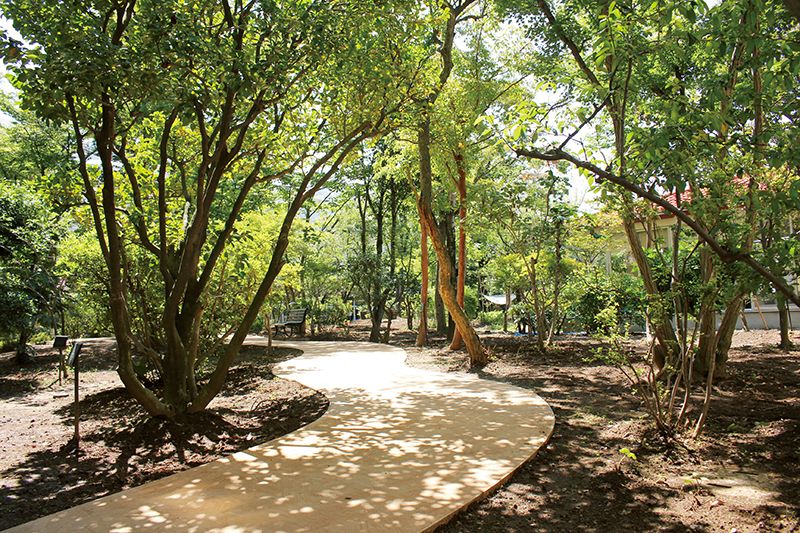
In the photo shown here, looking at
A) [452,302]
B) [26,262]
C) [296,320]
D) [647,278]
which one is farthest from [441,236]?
[296,320]

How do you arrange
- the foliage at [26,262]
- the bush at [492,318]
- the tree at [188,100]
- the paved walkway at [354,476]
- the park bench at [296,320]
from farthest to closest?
the bush at [492,318]
the park bench at [296,320]
the foliage at [26,262]
the tree at [188,100]
the paved walkway at [354,476]

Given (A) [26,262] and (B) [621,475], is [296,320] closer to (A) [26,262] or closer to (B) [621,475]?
(A) [26,262]

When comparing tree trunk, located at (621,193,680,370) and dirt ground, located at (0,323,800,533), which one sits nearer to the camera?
dirt ground, located at (0,323,800,533)

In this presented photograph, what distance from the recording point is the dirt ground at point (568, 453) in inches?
116

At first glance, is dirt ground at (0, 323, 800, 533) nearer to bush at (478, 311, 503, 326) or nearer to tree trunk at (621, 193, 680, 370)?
tree trunk at (621, 193, 680, 370)

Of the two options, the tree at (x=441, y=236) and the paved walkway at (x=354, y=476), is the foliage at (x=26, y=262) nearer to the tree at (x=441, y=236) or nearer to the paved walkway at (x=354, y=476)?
the paved walkway at (x=354, y=476)

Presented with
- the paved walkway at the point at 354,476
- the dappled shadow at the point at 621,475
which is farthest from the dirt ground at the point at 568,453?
the paved walkway at the point at 354,476

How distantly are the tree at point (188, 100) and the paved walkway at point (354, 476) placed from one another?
131 centimetres

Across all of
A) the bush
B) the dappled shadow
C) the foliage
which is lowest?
the dappled shadow

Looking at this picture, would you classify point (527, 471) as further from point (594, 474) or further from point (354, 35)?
point (354, 35)

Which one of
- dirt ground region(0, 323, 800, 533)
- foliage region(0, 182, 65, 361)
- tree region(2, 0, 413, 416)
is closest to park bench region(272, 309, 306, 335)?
foliage region(0, 182, 65, 361)

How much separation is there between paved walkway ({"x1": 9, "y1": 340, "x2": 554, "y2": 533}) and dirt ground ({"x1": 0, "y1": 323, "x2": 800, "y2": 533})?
0.75 ft

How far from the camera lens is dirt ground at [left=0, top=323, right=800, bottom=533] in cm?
294

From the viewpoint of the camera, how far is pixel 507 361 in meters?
9.14
